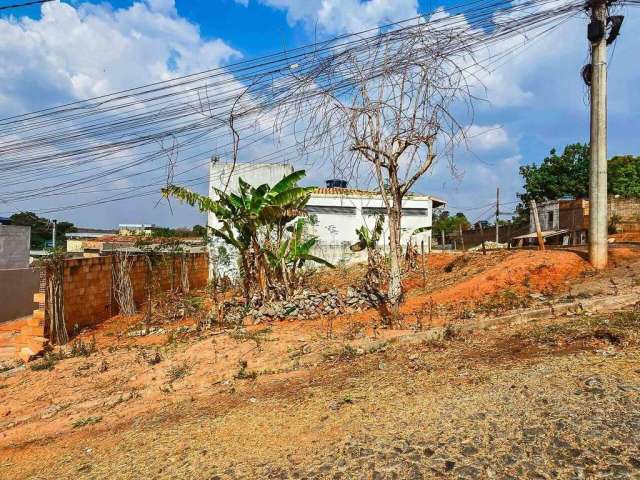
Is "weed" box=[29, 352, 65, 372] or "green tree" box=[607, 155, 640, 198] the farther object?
"green tree" box=[607, 155, 640, 198]

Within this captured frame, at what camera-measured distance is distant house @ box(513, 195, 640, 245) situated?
75.7 feet

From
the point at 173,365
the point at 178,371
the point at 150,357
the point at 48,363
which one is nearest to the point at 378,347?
the point at 178,371

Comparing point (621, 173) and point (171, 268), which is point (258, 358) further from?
point (621, 173)

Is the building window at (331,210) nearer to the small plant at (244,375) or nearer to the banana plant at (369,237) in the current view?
the banana plant at (369,237)

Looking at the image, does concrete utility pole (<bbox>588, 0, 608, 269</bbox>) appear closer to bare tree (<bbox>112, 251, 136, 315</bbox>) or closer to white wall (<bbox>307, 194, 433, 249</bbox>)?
bare tree (<bbox>112, 251, 136, 315</bbox>)

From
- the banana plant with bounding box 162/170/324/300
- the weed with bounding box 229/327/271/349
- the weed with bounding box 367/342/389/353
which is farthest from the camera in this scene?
the banana plant with bounding box 162/170/324/300

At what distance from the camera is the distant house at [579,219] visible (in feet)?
75.7

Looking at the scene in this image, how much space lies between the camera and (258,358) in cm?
711

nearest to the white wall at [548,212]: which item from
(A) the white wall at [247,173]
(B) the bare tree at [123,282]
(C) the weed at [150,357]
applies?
(A) the white wall at [247,173]

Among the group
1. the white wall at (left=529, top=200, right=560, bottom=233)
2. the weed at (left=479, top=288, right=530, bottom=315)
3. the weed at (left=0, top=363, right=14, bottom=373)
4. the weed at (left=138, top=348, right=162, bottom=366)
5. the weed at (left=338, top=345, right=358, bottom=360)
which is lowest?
the weed at (left=0, top=363, right=14, bottom=373)

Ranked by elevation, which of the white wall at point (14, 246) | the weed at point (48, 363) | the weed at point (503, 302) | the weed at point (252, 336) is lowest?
the weed at point (48, 363)

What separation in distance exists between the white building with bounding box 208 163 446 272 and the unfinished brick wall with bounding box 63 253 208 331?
5.22 m

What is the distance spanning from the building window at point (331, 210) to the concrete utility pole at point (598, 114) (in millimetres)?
14477

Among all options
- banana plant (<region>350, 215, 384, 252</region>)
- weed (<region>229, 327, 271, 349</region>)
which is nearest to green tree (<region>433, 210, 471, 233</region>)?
banana plant (<region>350, 215, 384, 252</region>)
